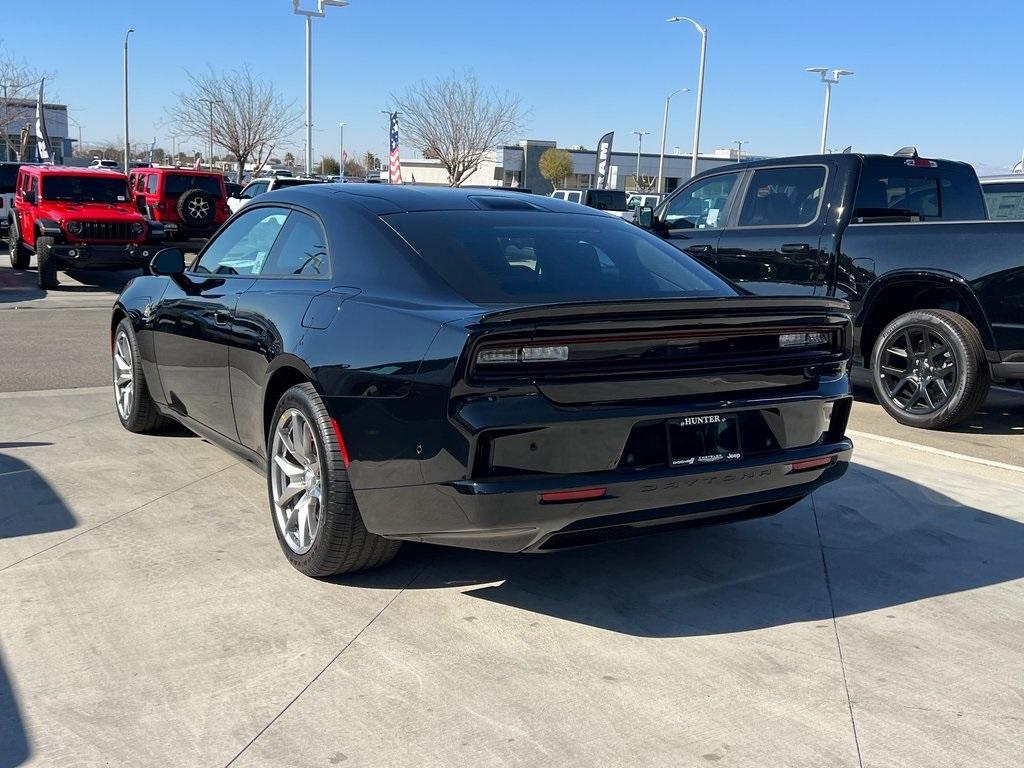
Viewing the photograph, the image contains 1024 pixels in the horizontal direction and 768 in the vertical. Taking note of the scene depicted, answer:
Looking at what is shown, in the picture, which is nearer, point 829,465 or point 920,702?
point 920,702

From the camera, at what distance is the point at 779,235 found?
26.6 feet

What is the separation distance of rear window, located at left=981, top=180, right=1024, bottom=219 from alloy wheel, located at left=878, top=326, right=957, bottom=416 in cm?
377

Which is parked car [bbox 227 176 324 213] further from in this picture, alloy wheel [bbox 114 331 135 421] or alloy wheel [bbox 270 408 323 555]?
alloy wheel [bbox 270 408 323 555]

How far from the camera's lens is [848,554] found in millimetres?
4438

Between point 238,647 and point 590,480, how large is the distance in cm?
130

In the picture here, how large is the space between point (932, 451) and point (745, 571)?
9.41ft

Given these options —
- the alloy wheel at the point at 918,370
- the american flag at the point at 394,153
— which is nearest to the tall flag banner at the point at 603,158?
the american flag at the point at 394,153

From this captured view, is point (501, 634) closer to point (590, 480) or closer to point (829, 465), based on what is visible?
point (590, 480)

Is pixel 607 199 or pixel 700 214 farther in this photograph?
pixel 607 199

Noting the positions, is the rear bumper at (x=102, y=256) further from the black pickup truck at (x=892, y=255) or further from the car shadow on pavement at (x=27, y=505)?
the car shadow on pavement at (x=27, y=505)

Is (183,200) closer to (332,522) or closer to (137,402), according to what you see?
(137,402)

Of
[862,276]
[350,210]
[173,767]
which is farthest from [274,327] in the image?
[862,276]

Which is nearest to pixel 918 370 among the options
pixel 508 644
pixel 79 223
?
pixel 508 644

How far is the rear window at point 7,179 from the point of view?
73.6ft
